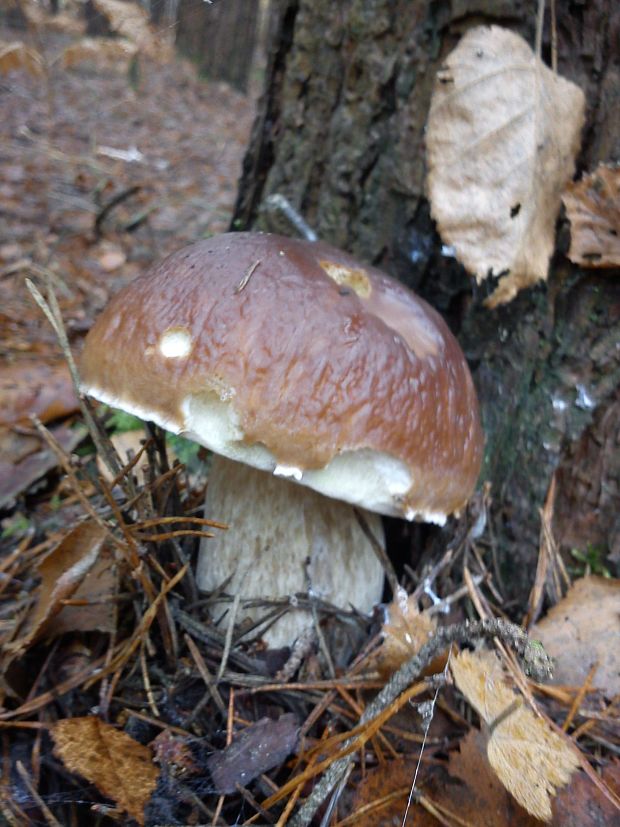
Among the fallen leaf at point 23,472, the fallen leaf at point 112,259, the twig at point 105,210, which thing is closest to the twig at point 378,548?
the fallen leaf at point 23,472

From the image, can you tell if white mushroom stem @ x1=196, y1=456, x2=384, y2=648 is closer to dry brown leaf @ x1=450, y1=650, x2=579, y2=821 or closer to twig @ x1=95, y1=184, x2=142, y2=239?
dry brown leaf @ x1=450, y1=650, x2=579, y2=821

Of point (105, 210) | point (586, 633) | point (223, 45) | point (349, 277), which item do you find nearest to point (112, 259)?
point (105, 210)

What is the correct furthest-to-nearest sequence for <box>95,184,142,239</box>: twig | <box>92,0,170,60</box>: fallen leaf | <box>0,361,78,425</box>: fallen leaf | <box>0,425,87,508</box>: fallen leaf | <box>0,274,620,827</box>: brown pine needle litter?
<box>95,184,142,239</box>: twig < <box>0,361,78,425</box>: fallen leaf < <box>0,425,87,508</box>: fallen leaf < <box>92,0,170,60</box>: fallen leaf < <box>0,274,620,827</box>: brown pine needle litter

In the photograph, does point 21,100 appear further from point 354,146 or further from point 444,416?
point 444,416

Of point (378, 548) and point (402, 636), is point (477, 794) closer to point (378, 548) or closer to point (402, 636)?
point (402, 636)

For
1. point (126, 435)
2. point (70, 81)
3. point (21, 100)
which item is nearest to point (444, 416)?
point (126, 435)

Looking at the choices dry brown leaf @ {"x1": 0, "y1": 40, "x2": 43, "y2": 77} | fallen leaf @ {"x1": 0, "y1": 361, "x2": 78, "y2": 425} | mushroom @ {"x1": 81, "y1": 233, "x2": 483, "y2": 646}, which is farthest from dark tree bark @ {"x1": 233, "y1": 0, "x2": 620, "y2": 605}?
dry brown leaf @ {"x1": 0, "y1": 40, "x2": 43, "y2": 77}
